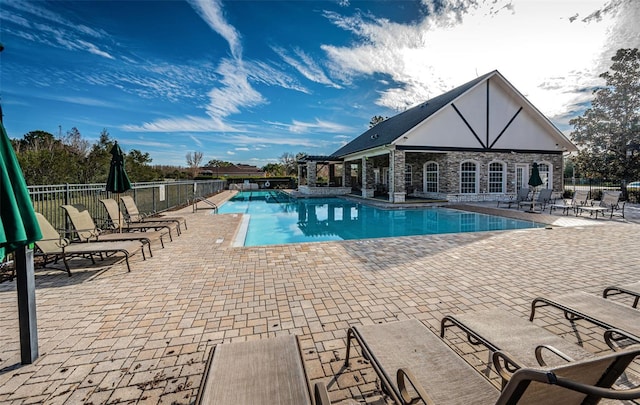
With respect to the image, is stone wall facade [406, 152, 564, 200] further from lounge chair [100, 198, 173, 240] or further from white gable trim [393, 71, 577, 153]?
lounge chair [100, 198, 173, 240]

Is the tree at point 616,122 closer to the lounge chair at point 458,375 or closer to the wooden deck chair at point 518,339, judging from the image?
the wooden deck chair at point 518,339

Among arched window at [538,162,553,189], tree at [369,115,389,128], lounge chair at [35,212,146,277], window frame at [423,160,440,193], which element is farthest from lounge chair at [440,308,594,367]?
tree at [369,115,389,128]

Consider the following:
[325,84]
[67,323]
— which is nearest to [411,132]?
[325,84]

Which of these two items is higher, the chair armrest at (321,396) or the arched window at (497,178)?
the arched window at (497,178)

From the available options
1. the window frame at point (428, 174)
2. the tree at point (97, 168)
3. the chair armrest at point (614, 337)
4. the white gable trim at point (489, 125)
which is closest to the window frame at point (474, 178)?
the white gable trim at point (489, 125)

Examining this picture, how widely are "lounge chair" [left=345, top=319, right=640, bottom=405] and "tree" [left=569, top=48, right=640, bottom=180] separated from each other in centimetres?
2627

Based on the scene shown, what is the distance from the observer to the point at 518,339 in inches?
89.0

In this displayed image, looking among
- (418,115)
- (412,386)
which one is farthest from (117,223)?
(418,115)

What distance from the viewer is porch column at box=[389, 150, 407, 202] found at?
16422 mm

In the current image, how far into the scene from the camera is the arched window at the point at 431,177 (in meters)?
19.4

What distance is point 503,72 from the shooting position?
58.1 feet

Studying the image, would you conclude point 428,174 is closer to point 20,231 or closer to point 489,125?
point 489,125

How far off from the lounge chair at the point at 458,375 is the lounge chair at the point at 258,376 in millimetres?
504

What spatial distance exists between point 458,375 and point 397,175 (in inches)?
604
